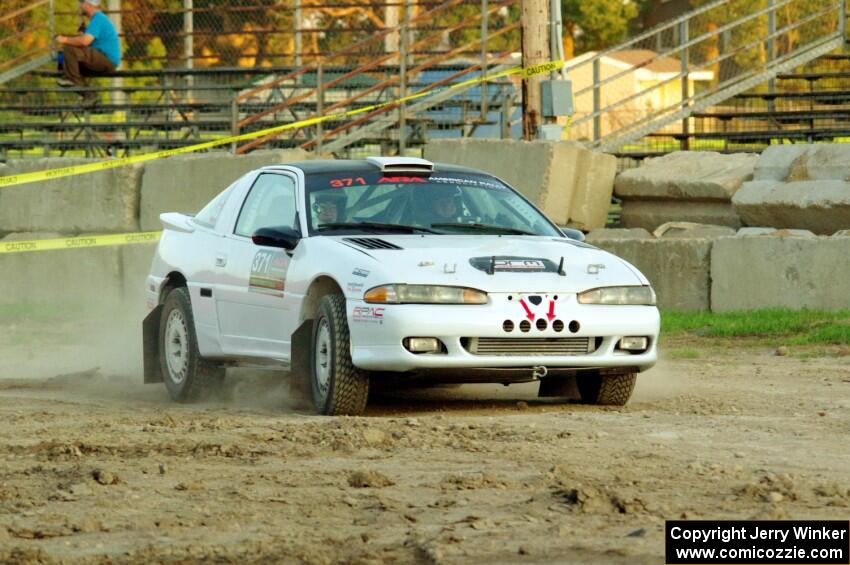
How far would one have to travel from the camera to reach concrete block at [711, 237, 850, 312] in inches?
572

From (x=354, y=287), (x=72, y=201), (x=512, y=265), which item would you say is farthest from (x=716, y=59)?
(x=354, y=287)

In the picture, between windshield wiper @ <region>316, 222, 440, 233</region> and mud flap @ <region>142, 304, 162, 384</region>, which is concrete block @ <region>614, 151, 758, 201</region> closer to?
mud flap @ <region>142, 304, 162, 384</region>

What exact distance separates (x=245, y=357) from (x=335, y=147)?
39.7ft

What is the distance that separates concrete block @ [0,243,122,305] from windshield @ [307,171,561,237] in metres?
8.98

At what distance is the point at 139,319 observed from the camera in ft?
57.3

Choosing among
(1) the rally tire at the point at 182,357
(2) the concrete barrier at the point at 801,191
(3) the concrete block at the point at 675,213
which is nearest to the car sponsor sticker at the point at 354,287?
(1) the rally tire at the point at 182,357

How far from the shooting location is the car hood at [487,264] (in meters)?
8.96

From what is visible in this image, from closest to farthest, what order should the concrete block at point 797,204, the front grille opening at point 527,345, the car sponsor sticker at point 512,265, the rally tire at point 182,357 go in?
1. the front grille opening at point 527,345
2. the car sponsor sticker at point 512,265
3. the rally tire at point 182,357
4. the concrete block at point 797,204

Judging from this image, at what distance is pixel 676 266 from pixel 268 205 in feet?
19.0

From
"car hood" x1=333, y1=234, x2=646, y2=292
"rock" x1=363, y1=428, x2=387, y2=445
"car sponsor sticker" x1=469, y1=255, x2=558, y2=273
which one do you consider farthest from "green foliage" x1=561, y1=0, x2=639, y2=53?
"rock" x1=363, y1=428, x2=387, y2=445

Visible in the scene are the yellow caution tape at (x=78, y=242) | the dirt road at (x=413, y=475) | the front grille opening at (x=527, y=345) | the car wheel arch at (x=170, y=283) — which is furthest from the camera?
the yellow caution tape at (x=78, y=242)

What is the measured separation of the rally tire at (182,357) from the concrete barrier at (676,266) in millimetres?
5629

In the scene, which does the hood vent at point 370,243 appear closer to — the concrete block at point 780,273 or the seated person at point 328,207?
the seated person at point 328,207

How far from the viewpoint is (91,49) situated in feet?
83.7
